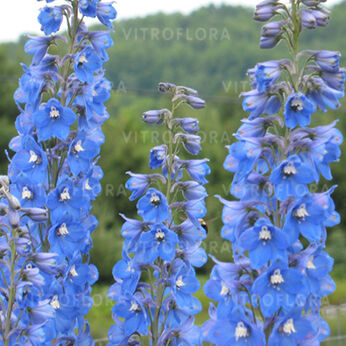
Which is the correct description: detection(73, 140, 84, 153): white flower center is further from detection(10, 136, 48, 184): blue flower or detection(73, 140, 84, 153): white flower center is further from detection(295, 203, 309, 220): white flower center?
detection(295, 203, 309, 220): white flower center

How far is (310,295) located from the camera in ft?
11.1

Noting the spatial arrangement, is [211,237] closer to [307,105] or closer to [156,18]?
[307,105]

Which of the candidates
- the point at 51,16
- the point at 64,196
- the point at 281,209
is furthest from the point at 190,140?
the point at 51,16

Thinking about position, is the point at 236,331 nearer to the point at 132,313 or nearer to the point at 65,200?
the point at 132,313

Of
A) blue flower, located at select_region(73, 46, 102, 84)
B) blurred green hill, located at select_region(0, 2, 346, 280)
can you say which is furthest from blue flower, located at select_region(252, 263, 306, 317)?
blurred green hill, located at select_region(0, 2, 346, 280)

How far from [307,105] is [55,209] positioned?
1.68 metres

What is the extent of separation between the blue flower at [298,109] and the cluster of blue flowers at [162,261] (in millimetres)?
906

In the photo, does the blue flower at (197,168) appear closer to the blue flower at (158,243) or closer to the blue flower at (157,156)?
the blue flower at (157,156)

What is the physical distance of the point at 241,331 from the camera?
10.7 feet

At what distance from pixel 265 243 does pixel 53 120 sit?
170 cm

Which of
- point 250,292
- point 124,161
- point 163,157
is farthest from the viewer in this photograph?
point 124,161

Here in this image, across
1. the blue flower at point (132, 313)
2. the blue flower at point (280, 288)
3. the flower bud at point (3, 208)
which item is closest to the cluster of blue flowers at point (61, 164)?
the flower bud at point (3, 208)

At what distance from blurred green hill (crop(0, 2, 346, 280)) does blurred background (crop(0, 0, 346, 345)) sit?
0.05m

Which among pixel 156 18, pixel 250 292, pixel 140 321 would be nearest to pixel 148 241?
pixel 140 321
